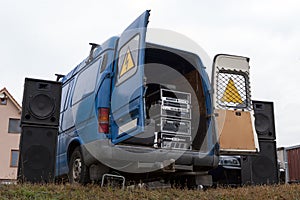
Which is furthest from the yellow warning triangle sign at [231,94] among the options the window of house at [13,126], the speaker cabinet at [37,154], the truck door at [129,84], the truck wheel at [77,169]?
the window of house at [13,126]

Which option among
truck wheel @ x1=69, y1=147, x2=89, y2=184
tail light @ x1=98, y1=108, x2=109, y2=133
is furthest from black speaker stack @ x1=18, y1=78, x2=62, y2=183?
A: tail light @ x1=98, y1=108, x2=109, y2=133

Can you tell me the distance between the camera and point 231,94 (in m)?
7.37

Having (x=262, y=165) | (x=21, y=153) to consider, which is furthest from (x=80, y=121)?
(x=262, y=165)

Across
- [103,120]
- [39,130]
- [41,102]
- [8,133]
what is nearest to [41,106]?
[41,102]

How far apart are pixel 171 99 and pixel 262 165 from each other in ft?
7.06

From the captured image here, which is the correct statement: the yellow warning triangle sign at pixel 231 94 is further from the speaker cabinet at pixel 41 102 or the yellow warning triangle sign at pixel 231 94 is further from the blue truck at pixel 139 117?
the speaker cabinet at pixel 41 102

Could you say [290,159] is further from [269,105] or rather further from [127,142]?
[127,142]

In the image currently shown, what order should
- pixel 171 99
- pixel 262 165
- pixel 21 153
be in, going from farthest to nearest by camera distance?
pixel 262 165 → pixel 171 99 → pixel 21 153

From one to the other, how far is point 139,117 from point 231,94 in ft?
6.95

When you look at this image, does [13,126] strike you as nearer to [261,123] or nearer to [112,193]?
[261,123]

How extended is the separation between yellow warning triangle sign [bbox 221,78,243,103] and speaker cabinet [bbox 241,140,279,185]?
3.54 feet

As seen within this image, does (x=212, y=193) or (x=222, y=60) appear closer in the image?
(x=212, y=193)

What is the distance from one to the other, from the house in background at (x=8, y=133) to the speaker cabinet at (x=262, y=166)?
23110 mm

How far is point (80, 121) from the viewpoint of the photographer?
7.34 m
